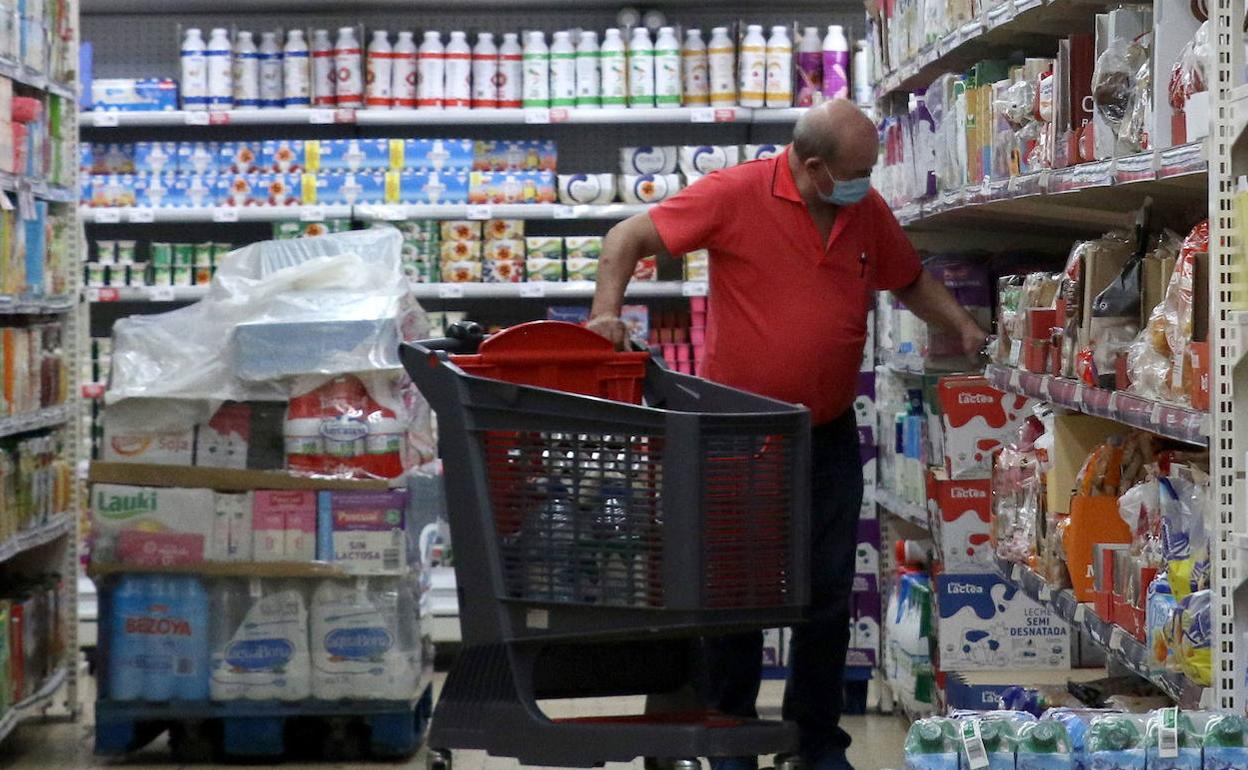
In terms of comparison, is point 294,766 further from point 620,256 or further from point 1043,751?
point 1043,751

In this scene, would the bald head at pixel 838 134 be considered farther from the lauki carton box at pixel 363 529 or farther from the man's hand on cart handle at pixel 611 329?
the lauki carton box at pixel 363 529

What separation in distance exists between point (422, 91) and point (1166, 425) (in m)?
4.49

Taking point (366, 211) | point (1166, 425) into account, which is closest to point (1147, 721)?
point (1166, 425)

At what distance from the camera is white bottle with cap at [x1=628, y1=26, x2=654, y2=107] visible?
6.55 metres

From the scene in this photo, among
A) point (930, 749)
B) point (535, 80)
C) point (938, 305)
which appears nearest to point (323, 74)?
point (535, 80)

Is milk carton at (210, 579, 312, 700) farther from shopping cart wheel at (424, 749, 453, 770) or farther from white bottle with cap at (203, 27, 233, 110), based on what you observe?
white bottle with cap at (203, 27, 233, 110)

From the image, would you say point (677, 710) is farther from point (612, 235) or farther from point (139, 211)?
point (139, 211)

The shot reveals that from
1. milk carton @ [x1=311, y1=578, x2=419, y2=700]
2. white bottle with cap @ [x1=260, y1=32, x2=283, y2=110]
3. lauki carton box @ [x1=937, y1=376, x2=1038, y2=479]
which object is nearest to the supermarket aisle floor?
milk carton @ [x1=311, y1=578, x2=419, y2=700]

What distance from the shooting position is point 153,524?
455cm

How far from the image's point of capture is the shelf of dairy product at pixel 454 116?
6500 mm

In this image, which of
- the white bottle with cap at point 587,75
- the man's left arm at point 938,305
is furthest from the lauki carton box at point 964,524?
the white bottle with cap at point 587,75

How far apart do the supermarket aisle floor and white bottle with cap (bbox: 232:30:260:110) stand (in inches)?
96.4

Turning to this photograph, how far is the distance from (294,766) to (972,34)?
8.20 feet

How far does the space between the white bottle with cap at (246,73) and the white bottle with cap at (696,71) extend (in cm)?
161
